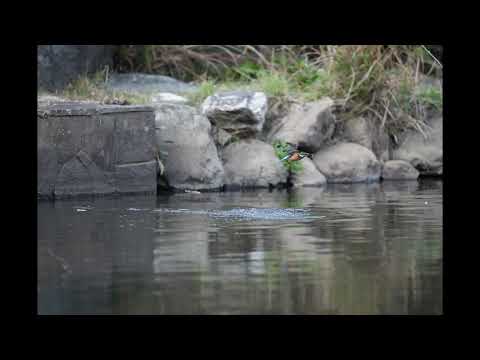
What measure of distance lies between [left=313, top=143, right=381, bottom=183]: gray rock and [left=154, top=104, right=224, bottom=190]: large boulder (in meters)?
1.91

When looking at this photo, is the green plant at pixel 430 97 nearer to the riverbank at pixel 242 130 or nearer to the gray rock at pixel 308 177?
the riverbank at pixel 242 130

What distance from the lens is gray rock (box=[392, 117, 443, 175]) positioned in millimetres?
15461

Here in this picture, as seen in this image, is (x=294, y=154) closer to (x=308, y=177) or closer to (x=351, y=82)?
(x=308, y=177)

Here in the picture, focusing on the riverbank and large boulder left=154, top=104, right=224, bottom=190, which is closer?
the riverbank

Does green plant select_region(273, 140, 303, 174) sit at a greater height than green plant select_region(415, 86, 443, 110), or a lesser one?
lesser

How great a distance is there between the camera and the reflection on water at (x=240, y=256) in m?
5.82

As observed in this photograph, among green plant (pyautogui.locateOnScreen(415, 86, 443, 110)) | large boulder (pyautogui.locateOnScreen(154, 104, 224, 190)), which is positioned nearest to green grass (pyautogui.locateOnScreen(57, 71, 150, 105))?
large boulder (pyautogui.locateOnScreen(154, 104, 224, 190))

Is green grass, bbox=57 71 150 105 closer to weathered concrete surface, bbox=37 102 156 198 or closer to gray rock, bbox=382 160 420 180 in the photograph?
weathered concrete surface, bbox=37 102 156 198

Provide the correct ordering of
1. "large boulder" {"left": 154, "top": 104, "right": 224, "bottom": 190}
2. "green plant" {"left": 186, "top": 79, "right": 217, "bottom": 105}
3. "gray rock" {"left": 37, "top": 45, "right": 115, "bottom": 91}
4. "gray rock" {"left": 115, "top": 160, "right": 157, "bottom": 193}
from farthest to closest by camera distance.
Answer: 1. "green plant" {"left": 186, "top": 79, "right": 217, "bottom": 105}
2. "gray rock" {"left": 37, "top": 45, "right": 115, "bottom": 91}
3. "large boulder" {"left": 154, "top": 104, "right": 224, "bottom": 190}
4. "gray rock" {"left": 115, "top": 160, "right": 157, "bottom": 193}

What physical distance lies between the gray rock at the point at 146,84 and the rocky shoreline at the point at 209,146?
0.31 feet

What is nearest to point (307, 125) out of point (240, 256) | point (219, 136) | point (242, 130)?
point (242, 130)
